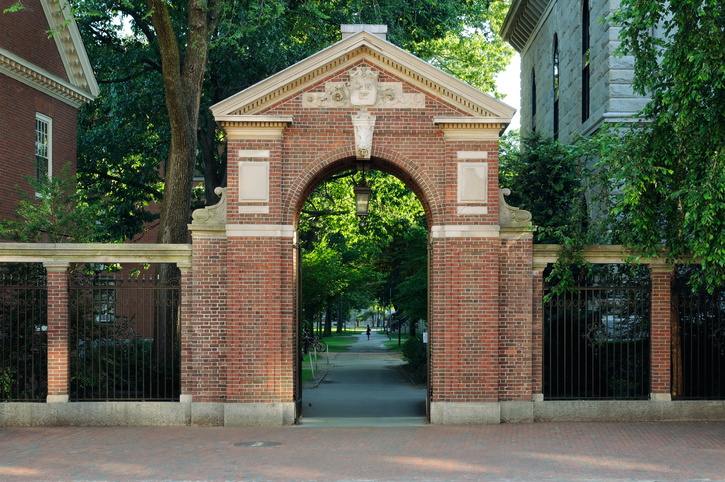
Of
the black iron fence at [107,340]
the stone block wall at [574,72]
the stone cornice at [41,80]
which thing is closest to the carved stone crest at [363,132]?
the black iron fence at [107,340]

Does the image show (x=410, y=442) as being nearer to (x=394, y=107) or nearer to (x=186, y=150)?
(x=394, y=107)

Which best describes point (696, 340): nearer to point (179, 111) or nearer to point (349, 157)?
point (349, 157)

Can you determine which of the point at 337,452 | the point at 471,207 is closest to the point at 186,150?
the point at 471,207

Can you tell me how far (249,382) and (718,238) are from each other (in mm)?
7581

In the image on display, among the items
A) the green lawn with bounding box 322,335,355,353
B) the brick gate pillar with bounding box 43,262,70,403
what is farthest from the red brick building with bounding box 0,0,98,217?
the green lawn with bounding box 322,335,355,353

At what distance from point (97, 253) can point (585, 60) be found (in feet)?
48.9

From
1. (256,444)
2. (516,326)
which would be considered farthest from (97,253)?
(516,326)

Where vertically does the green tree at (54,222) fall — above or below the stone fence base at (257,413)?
above

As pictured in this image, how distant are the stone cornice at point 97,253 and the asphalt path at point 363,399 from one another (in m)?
3.67

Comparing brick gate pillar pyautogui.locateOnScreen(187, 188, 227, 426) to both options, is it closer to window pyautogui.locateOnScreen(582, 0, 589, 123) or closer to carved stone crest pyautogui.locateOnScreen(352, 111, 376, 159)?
carved stone crest pyautogui.locateOnScreen(352, 111, 376, 159)

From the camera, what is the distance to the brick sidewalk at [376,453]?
29.5 feet

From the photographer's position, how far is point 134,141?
24.4m

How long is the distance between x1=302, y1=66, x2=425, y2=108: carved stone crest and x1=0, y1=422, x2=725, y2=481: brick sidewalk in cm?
542

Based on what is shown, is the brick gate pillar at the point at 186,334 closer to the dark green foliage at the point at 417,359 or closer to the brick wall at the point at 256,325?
the brick wall at the point at 256,325
